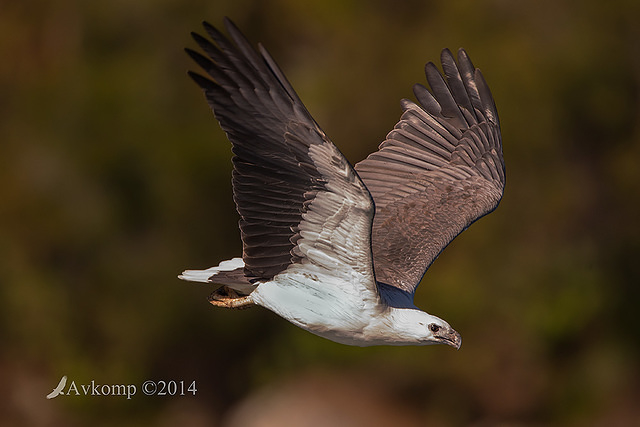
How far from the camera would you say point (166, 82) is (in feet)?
53.3

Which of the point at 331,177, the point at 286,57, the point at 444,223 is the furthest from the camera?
the point at 286,57

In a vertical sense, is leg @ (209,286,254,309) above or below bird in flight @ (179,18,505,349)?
below

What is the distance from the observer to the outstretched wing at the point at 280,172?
5.77 metres

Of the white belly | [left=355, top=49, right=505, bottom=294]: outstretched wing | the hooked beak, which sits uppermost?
[left=355, top=49, right=505, bottom=294]: outstretched wing

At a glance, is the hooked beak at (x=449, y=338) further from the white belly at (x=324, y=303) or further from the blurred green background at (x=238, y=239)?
the blurred green background at (x=238, y=239)

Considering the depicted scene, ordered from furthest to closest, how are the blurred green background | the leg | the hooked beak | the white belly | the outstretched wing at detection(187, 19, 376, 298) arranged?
the blurred green background → the leg → the hooked beak → the white belly → the outstretched wing at detection(187, 19, 376, 298)

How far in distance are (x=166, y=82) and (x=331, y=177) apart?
1081 centimetres

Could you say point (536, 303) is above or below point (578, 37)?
below

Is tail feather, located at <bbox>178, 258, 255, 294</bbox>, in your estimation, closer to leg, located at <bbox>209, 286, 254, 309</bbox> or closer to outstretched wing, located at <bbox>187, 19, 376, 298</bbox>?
leg, located at <bbox>209, 286, 254, 309</bbox>

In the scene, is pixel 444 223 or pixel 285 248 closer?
pixel 285 248

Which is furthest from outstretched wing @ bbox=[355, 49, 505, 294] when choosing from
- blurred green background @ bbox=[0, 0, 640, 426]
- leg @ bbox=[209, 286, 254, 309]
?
blurred green background @ bbox=[0, 0, 640, 426]

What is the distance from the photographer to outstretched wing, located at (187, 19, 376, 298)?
18.9 ft

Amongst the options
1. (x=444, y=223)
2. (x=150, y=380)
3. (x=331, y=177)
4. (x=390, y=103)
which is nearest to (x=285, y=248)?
(x=331, y=177)

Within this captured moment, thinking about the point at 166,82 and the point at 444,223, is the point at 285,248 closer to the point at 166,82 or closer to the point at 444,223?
the point at 444,223
